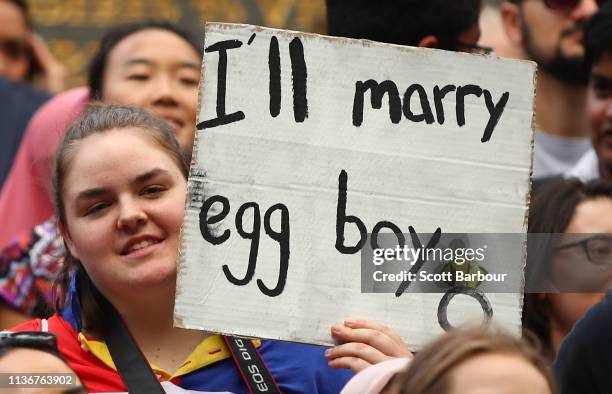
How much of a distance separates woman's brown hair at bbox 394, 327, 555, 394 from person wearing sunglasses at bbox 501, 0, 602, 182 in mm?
2471

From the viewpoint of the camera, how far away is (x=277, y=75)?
3.50 m

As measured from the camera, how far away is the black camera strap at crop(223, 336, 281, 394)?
347cm

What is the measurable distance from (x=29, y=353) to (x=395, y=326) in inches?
31.0

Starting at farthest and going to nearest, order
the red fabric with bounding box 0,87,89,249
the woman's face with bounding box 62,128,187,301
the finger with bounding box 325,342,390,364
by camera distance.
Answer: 1. the red fabric with bounding box 0,87,89,249
2. the woman's face with bounding box 62,128,187,301
3. the finger with bounding box 325,342,390,364

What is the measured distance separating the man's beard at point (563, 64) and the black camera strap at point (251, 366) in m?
2.23

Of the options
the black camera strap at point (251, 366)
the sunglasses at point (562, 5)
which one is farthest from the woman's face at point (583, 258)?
the sunglasses at point (562, 5)

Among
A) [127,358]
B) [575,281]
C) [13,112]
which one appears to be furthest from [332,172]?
[13,112]

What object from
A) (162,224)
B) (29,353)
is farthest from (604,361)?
(29,353)

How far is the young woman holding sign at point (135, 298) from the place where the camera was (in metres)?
3.52

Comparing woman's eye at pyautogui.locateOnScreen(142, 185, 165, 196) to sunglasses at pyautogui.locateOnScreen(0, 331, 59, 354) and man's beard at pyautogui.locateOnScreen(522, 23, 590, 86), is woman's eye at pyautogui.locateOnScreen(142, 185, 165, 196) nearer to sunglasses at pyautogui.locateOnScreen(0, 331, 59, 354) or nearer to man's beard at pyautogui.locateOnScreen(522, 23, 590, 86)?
sunglasses at pyautogui.locateOnScreen(0, 331, 59, 354)

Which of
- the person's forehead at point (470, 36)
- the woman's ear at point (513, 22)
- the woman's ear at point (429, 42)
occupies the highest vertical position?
the woman's ear at point (513, 22)

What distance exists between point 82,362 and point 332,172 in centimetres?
67

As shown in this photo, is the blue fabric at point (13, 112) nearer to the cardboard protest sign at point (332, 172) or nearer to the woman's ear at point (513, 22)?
the woman's ear at point (513, 22)

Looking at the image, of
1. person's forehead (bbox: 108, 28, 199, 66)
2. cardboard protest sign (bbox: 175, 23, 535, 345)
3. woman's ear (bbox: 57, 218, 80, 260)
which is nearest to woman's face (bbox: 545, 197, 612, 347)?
cardboard protest sign (bbox: 175, 23, 535, 345)
